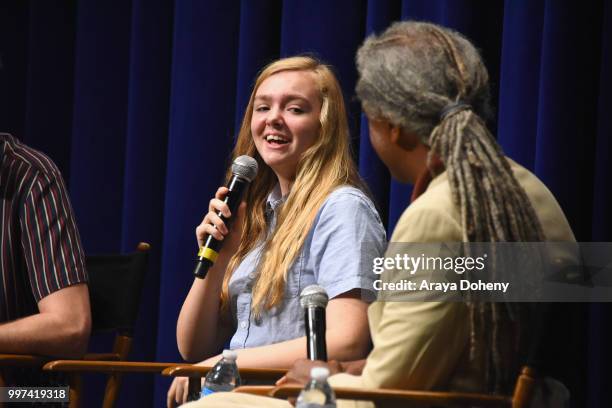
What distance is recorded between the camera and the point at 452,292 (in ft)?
5.16

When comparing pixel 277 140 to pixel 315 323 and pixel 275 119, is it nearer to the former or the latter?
pixel 275 119

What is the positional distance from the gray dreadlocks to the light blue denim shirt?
52 cm

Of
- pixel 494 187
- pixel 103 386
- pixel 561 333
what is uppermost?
pixel 494 187

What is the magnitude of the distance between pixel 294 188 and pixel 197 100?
3.17ft

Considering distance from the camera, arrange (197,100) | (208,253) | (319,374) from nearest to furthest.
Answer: (319,374) → (208,253) → (197,100)

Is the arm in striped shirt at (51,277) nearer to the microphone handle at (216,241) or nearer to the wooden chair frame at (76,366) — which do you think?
the wooden chair frame at (76,366)

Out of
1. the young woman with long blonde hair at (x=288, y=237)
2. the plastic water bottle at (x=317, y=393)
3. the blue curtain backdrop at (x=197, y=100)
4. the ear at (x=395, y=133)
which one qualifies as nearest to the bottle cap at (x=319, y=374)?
the plastic water bottle at (x=317, y=393)

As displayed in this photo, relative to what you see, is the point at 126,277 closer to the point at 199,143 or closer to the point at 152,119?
the point at 199,143

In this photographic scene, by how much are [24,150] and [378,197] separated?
0.94 metres

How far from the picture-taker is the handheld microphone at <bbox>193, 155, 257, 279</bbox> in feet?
6.96

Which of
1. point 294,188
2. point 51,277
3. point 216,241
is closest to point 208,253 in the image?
point 216,241

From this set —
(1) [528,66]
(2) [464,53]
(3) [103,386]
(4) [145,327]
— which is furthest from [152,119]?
(2) [464,53]

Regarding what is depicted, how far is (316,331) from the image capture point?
1.80 metres

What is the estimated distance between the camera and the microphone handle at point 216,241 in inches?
83.4
